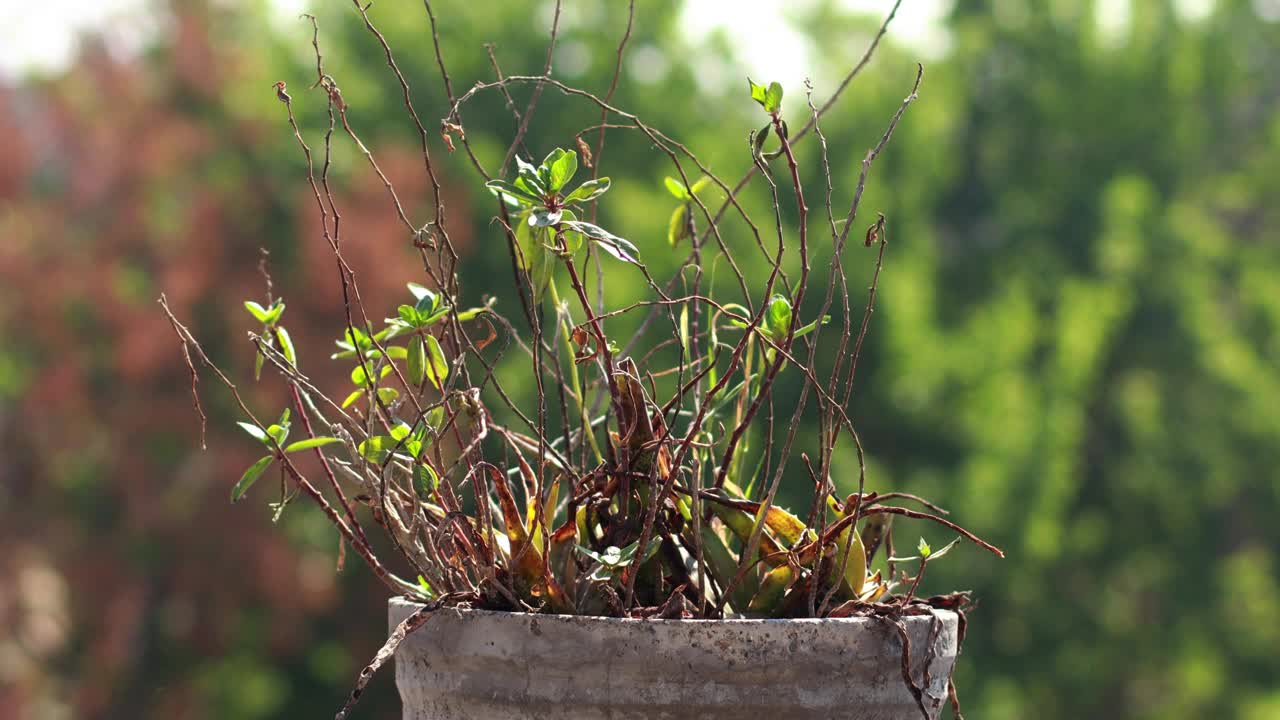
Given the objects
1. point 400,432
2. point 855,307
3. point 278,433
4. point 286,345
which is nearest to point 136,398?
point 855,307

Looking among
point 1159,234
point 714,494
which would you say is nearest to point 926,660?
point 714,494

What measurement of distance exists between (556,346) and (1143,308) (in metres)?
14.0

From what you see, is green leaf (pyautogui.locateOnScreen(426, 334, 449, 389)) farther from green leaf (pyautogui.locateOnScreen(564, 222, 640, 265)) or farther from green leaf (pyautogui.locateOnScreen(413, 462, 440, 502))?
green leaf (pyautogui.locateOnScreen(564, 222, 640, 265))

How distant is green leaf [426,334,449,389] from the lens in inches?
52.9

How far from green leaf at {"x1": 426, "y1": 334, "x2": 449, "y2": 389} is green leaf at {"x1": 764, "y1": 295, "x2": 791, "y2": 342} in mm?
329

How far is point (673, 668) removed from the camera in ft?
3.56

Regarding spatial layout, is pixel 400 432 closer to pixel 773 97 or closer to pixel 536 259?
pixel 536 259

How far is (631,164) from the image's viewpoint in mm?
13781

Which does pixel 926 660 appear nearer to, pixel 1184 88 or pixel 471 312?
pixel 471 312

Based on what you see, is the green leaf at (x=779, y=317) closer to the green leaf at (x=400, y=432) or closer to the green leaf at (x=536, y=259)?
the green leaf at (x=536, y=259)

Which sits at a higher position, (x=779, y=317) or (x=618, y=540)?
(x=779, y=317)

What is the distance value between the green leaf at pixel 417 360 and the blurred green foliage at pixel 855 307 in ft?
29.4

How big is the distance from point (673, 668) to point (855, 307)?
1028 centimetres

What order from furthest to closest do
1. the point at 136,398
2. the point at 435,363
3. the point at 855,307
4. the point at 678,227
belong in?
1. the point at 855,307
2. the point at 136,398
3. the point at 678,227
4. the point at 435,363
